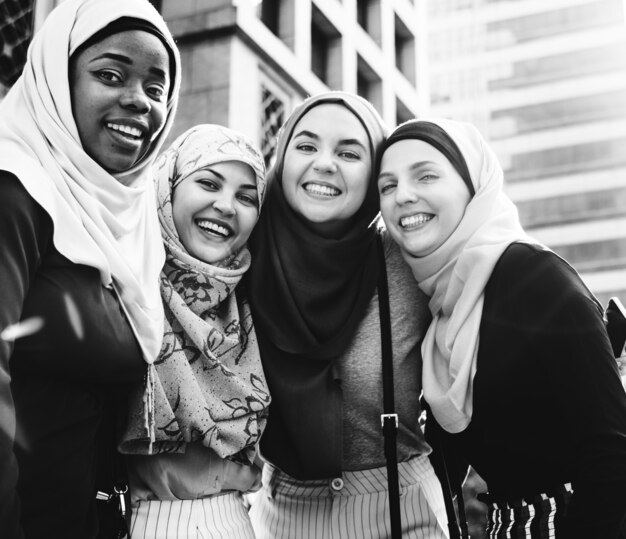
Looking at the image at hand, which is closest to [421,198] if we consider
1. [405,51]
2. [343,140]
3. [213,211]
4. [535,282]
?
[343,140]

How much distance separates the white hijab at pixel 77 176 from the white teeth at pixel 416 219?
1022 millimetres

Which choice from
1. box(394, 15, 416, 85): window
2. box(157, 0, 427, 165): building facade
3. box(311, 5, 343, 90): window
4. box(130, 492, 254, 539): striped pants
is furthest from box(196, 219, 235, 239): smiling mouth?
box(394, 15, 416, 85): window

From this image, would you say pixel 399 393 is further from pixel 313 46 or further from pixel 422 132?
pixel 313 46

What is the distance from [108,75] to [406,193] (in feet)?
3.98

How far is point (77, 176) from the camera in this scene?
2240 mm

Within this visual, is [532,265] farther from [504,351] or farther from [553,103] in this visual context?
[553,103]

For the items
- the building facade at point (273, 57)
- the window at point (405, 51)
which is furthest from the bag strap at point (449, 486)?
the window at point (405, 51)

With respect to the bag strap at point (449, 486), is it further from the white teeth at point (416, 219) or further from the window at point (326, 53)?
the window at point (326, 53)

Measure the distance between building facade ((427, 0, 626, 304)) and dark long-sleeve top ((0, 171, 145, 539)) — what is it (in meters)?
38.5

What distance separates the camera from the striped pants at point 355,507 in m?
2.76

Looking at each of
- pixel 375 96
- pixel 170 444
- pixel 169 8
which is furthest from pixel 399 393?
pixel 375 96

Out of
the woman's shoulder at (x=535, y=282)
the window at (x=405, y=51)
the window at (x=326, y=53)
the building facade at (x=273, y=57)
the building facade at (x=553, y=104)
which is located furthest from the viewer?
the building facade at (x=553, y=104)

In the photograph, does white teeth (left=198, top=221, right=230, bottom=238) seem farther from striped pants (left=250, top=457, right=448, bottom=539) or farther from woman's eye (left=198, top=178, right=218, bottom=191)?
striped pants (left=250, top=457, right=448, bottom=539)

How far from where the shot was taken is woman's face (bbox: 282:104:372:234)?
309cm
